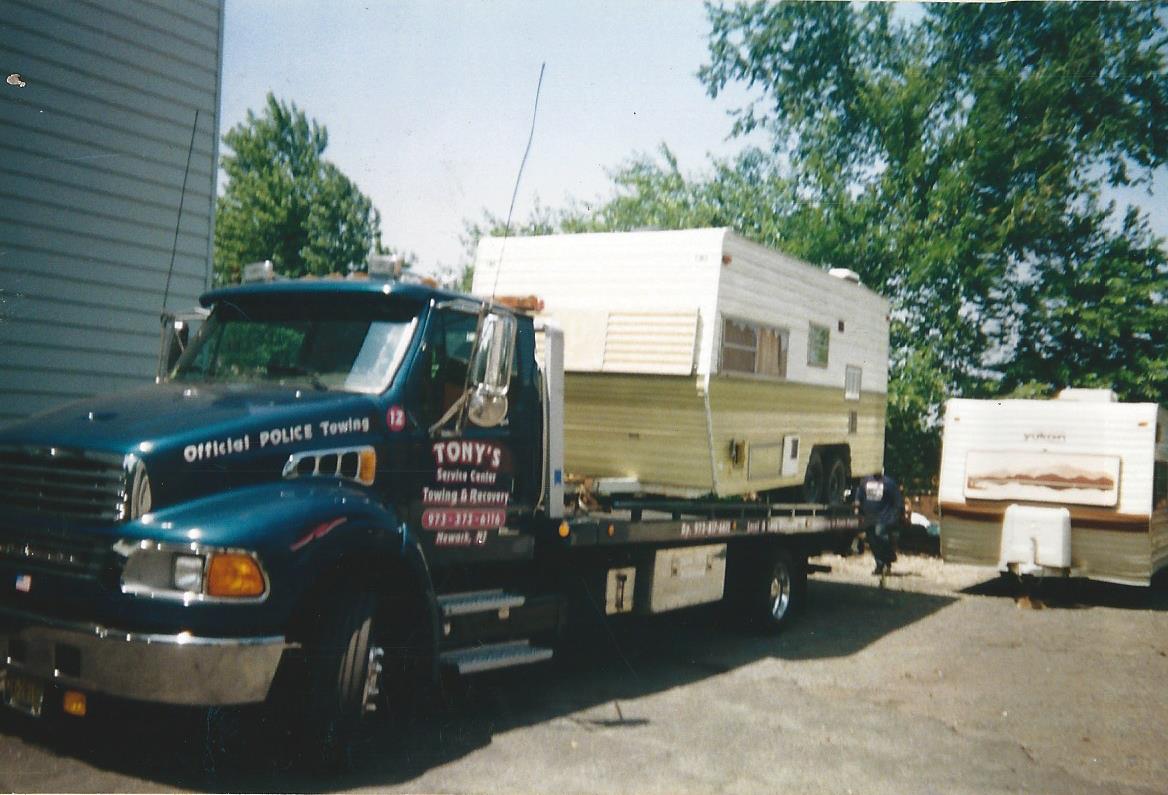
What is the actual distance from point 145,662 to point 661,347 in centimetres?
563

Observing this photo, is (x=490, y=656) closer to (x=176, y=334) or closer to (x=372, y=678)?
(x=372, y=678)

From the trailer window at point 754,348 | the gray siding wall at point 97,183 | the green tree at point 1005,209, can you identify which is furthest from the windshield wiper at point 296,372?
the green tree at point 1005,209

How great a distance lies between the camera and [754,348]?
397 inches

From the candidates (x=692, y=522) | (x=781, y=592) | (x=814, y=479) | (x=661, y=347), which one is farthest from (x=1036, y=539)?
(x=692, y=522)

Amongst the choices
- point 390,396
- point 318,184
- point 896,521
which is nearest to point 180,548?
point 390,396

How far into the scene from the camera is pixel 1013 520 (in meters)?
12.8

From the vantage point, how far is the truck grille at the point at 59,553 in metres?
4.60

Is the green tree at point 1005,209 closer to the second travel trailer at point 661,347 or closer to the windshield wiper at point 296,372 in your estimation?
the second travel trailer at point 661,347

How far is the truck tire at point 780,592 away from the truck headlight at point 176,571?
238 inches

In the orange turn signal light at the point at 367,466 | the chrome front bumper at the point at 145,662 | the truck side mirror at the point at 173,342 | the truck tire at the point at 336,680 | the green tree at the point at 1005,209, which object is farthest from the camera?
the green tree at the point at 1005,209

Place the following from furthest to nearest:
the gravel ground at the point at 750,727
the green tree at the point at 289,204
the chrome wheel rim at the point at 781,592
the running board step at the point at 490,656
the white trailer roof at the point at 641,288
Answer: the green tree at the point at 289,204, the chrome wheel rim at the point at 781,592, the white trailer roof at the point at 641,288, the running board step at the point at 490,656, the gravel ground at the point at 750,727

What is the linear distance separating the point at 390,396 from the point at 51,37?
4646 mm

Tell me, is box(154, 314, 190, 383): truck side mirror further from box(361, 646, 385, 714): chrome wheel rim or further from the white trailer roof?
the white trailer roof

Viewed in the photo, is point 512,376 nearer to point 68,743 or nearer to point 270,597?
point 270,597
